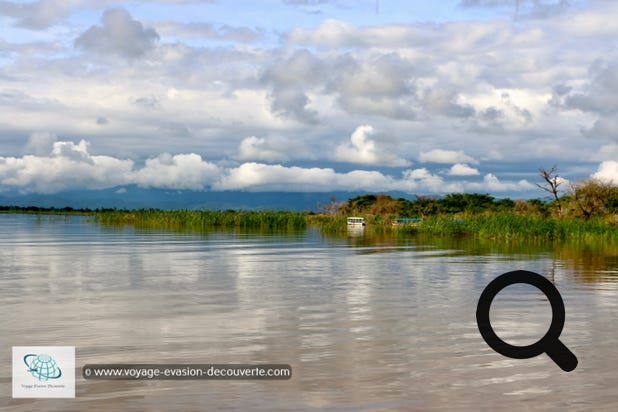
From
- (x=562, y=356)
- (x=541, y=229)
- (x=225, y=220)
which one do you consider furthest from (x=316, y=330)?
(x=225, y=220)

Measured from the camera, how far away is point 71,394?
912 centimetres

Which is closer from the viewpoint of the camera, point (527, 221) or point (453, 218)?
point (527, 221)

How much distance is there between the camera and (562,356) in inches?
445

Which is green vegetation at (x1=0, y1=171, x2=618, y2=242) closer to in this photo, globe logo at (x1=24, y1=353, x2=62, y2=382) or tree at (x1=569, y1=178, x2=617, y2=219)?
tree at (x1=569, y1=178, x2=617, y2=219)

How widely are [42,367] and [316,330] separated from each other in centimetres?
519

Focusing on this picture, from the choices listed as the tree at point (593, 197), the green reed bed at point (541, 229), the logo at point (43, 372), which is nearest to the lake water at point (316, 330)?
the logo at point (43, 372)

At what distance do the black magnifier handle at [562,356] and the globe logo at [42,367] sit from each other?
7.56m

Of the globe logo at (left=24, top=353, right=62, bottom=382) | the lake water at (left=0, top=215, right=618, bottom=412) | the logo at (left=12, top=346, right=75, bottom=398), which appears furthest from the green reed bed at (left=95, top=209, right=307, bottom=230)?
the globe logo at (left=24, top=353, right=62, bottom=382)

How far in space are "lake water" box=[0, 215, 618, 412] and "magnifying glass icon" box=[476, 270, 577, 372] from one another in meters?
0.21

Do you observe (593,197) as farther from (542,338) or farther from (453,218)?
(542,338)

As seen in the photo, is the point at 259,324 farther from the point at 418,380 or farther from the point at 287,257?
the point at 287,257

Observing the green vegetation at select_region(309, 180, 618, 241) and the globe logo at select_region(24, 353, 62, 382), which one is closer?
the globe logo at select_region(24, 353, 62, 382)

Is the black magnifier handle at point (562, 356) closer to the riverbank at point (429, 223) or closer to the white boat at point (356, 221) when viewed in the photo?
the riverbank at point (429, 223)

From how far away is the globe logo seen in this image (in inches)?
392
